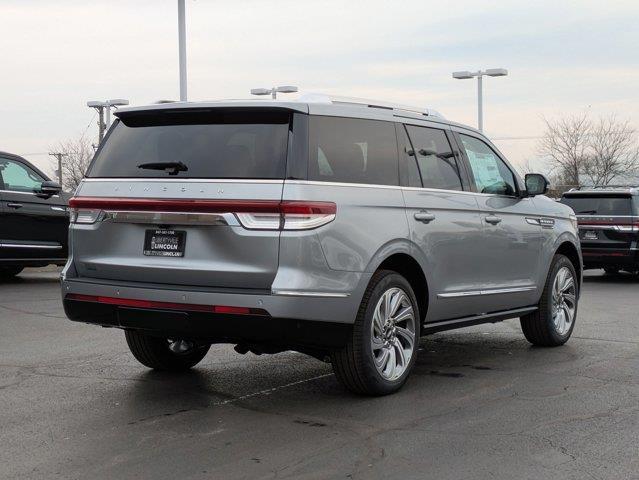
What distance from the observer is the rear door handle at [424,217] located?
6.66 m

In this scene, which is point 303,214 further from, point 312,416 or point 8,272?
point 8,272

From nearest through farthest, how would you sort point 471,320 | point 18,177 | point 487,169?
point 471,320
point 487,169
point 18,177

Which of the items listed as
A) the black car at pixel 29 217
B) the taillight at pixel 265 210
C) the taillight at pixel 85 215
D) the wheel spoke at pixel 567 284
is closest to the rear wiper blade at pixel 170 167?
the taillight at pixel 265 210

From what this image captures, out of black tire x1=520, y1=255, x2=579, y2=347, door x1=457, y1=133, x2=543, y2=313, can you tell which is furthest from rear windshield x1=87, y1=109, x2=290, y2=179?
black tire x1=520, y1=255, x2=579, y2=347

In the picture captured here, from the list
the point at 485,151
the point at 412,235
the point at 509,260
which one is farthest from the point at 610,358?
the point at 412,235

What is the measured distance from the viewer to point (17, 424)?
18.6 feet

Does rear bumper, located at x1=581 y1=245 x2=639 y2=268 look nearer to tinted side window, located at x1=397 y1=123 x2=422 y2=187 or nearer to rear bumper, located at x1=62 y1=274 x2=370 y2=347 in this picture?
tinted side window, located at x1=397 y1=123 x2=422 y2=187

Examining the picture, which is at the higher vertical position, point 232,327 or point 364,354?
point 232,327

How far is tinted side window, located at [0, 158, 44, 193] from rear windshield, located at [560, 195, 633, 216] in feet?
30.2

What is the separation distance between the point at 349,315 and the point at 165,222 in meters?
1.24

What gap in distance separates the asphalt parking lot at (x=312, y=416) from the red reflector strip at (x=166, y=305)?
2.13ft

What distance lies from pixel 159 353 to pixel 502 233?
2823 millimetres

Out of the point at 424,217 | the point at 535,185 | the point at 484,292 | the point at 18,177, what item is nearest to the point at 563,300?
the point at 535,185

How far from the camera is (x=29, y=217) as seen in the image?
1404cm
